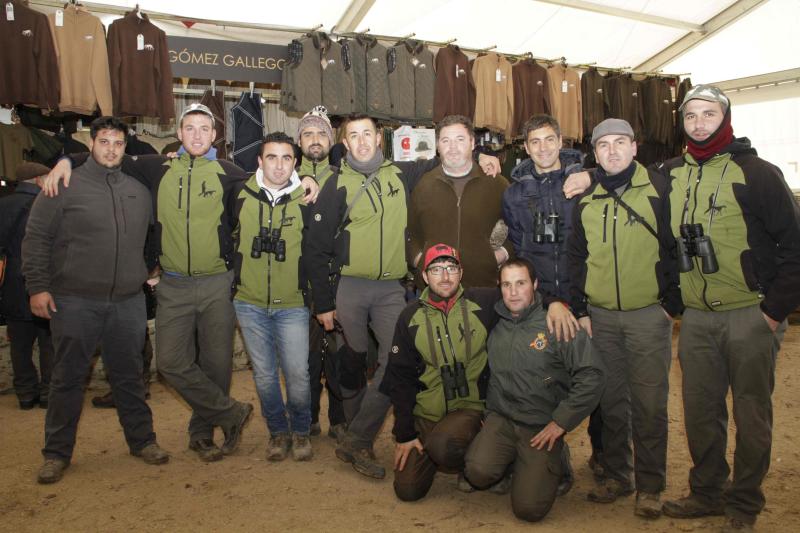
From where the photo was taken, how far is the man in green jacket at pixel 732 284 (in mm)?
3062

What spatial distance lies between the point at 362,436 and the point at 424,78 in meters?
5.51

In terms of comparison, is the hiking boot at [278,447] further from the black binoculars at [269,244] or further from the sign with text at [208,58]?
the sign with text at [208,58]

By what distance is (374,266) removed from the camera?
13.1ft

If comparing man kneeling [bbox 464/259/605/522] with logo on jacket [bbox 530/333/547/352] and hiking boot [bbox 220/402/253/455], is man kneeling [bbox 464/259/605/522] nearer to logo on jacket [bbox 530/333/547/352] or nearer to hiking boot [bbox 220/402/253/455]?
logo on jacket [bbox 530/333/547/352]

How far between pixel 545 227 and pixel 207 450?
107 inches

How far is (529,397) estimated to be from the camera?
3.51 m

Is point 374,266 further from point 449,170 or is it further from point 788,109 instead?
point 788,109

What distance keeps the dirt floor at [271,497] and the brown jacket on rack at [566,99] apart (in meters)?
5.62

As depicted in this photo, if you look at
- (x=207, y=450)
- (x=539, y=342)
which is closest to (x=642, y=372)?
(x=539, y=342)

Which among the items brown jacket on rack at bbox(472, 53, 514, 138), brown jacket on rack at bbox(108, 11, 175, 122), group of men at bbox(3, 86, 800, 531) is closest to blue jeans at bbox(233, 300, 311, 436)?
group of men at bbox(3, 86, 800, 531)

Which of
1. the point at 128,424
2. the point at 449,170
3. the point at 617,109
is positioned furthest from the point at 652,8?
the point at 128,424

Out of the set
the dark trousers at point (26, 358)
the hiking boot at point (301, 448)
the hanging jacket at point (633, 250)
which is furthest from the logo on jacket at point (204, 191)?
the dark trousers at point (26, 358)

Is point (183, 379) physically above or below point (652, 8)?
below

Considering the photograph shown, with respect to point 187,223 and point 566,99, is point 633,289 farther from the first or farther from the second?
point 566,99
